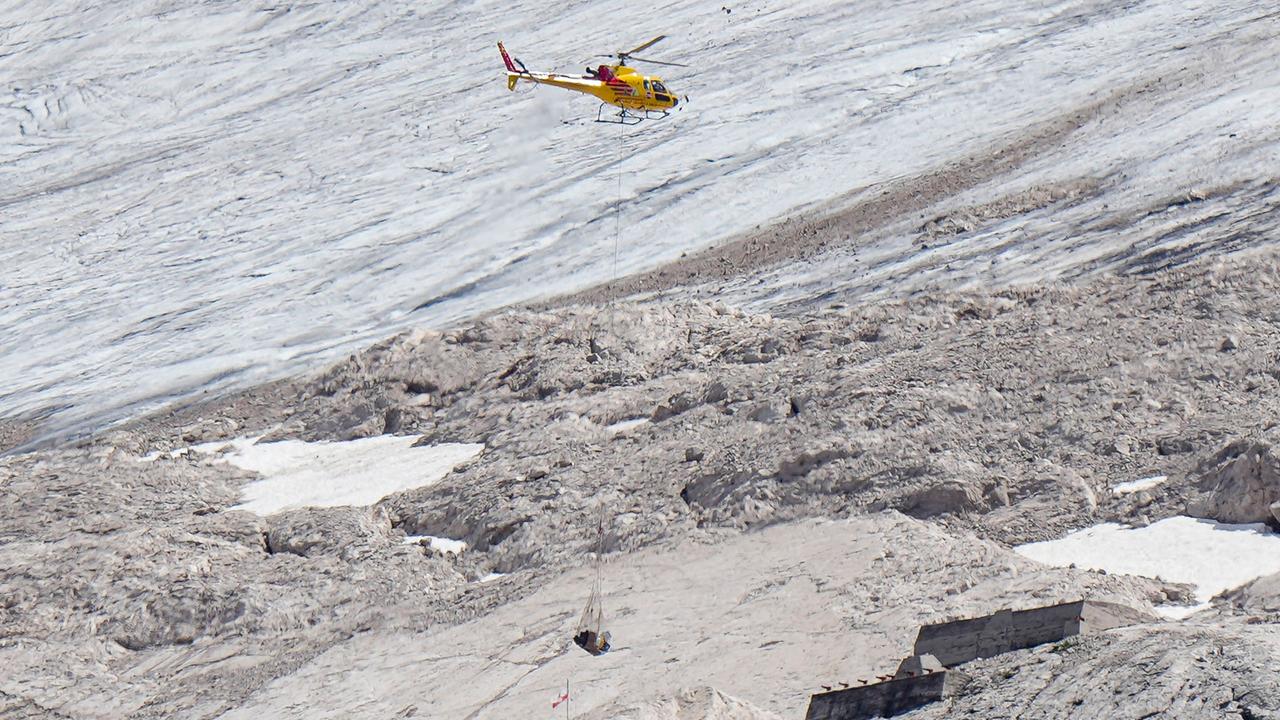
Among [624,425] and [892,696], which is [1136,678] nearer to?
[892,696]

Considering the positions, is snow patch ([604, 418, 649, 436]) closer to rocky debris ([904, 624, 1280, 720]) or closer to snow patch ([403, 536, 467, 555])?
snow patch ([403, 536, 467, 555])

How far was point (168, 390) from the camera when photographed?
32062mm

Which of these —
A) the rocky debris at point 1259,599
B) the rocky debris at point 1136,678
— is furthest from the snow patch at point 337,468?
the rocky debris at point 1136,678

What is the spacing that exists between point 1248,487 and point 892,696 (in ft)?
21.9

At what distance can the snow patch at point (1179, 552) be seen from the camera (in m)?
17.8

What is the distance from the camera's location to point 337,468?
2522 cm

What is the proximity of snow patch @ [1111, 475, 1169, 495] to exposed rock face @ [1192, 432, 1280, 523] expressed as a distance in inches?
31.7

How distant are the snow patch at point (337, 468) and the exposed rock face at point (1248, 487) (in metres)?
9.69

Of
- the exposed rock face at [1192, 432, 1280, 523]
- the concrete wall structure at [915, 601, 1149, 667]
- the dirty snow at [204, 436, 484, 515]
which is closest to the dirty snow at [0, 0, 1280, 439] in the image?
the dirty snow at [204, 436, 484, 515]

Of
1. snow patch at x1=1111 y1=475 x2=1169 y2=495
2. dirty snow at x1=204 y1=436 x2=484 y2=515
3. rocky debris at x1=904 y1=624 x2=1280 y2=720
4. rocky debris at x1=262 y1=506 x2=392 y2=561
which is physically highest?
rocky debris at x1=904 y1=624 x2=1280 y2=720

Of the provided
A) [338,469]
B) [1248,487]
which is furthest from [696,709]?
[338,469]

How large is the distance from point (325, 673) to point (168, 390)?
1367 cm

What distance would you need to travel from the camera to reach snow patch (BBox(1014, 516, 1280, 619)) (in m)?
17.8

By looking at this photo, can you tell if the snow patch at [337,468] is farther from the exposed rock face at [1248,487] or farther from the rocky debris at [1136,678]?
the rocky debris at [1136,678]
